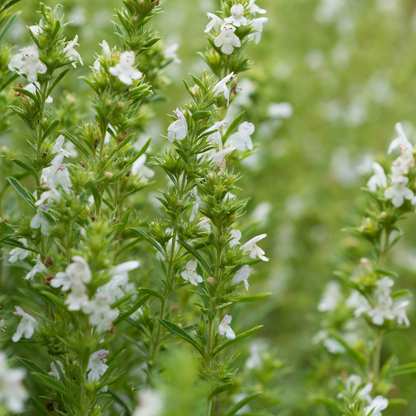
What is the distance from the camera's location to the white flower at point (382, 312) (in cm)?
231

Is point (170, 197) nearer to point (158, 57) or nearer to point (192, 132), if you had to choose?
point (192, 132)

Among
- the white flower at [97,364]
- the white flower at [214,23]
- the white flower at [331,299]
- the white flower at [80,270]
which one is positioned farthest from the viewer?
the white flower at [331,299]

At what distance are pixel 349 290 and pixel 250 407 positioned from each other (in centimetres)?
114

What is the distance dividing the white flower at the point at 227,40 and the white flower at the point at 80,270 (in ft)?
3.75

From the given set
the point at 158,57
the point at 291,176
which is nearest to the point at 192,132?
the point at 158,57

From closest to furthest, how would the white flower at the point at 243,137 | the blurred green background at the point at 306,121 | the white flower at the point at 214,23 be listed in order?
1. the white flower at the point at 214,23
2. the white flower at the point at 243,137
3. the blurred green background at the point at 306,121

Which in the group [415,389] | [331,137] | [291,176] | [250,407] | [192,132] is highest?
[192,132]

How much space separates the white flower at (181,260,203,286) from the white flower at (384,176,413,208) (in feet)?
3.56

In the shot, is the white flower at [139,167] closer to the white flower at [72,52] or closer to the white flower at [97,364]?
the white flower at [72,52]

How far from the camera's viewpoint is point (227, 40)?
76.4 inches

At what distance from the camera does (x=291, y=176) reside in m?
5.30

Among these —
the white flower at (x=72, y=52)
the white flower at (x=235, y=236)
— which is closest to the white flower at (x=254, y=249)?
the white flower at (x=235, y=236)

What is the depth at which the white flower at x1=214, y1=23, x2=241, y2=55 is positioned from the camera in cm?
191

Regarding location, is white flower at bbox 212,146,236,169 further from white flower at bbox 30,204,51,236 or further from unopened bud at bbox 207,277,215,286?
white flower at bbox 30,204,51,236
